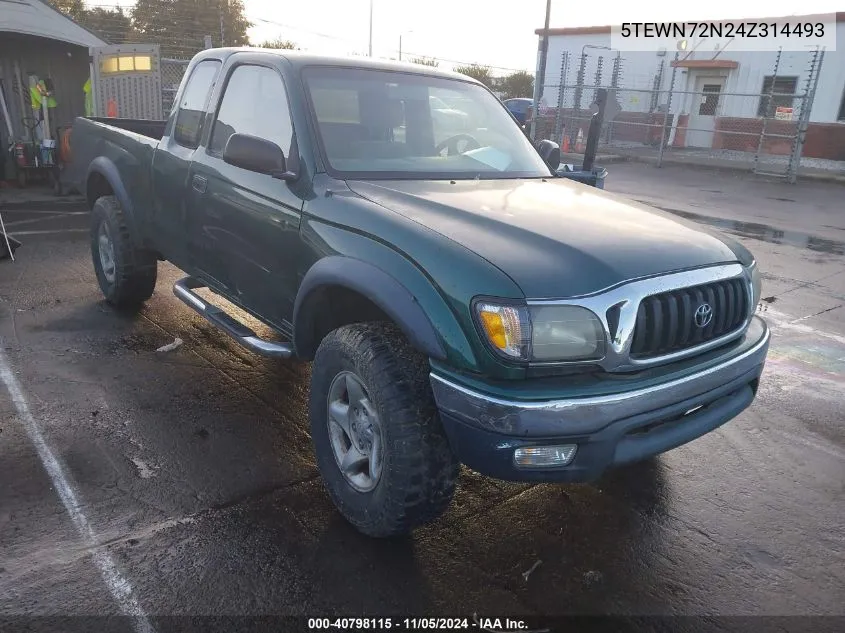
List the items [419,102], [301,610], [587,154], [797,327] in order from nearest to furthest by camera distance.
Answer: [301,610] → [419,102] → [797,327] → [587,154]

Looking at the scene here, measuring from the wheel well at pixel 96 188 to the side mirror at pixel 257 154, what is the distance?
279 centimetres

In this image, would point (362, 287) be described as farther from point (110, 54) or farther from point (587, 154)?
point (110, 54)

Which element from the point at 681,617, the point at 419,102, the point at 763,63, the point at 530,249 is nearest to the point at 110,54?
the point at 419,102

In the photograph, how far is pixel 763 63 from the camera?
23.6m

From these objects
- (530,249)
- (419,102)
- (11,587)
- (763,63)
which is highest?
(763,63)

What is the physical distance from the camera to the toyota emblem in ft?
8.68

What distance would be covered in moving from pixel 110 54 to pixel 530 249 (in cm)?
1141

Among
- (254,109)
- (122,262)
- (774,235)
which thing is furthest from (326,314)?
(774,235)

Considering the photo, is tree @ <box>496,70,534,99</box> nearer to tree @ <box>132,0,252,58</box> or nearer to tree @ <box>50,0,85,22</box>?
tree @ <box>132,0,252,58</box>

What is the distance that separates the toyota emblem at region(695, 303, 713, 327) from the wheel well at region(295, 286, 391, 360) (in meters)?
1.30

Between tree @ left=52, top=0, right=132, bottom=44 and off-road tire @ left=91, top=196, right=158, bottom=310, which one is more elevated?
tree @ left=52, top=0, right=132, bottom=44

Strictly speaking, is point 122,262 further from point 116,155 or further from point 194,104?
point 194,104

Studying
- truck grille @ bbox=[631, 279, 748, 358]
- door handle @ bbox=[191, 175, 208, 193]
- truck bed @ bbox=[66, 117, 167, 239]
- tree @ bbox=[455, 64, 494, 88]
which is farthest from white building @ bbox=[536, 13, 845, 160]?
truck grille @ bbox=[631, 279, 748, 358]

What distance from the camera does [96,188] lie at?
5.77m
